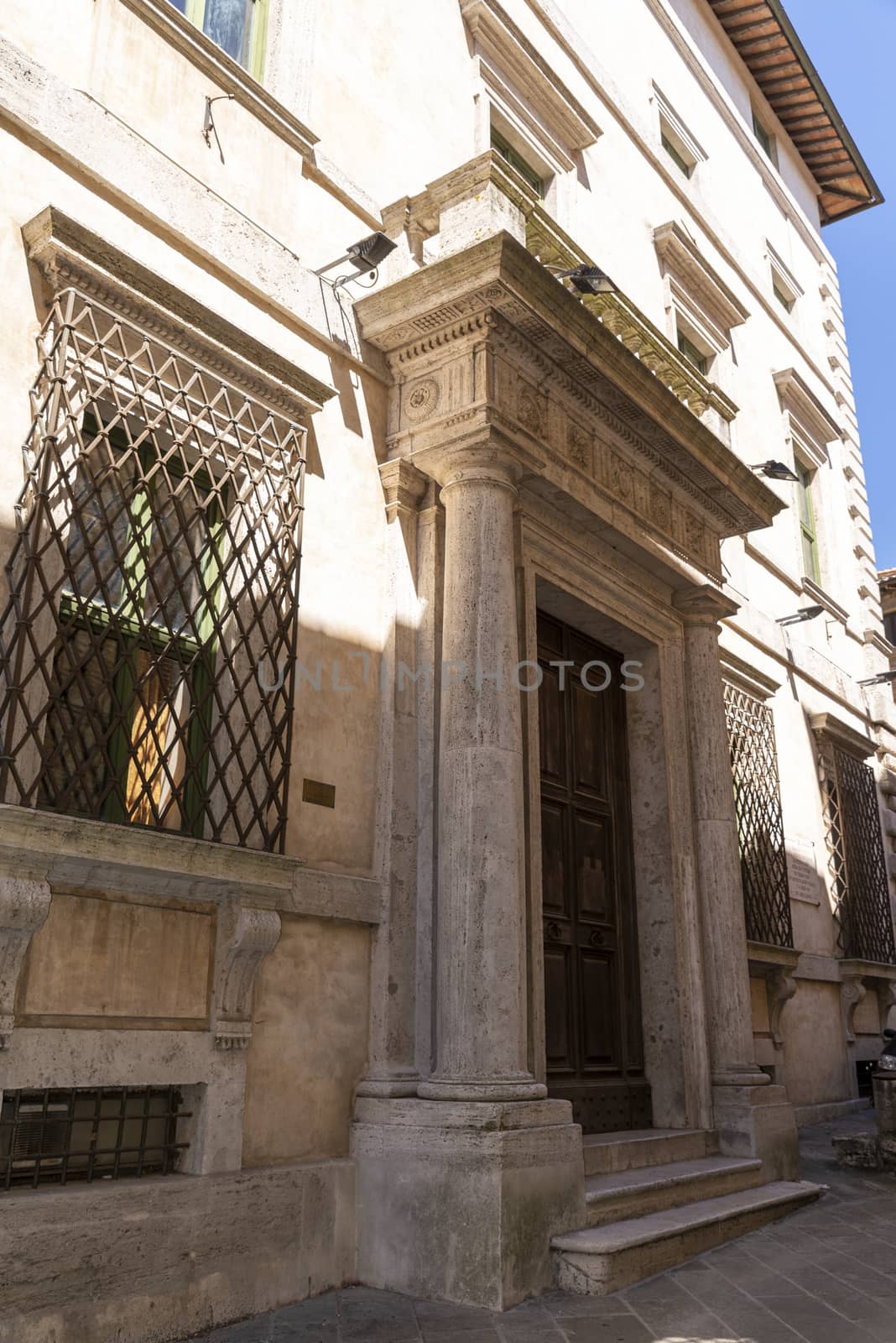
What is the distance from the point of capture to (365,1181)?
5.24 metres

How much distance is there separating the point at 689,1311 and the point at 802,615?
26.0 feet

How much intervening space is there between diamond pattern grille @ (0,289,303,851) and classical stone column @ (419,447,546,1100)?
33.1 inches

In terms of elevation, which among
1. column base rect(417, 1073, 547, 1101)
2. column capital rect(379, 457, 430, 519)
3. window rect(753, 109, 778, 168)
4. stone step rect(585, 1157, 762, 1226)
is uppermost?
window rect(753, 109, 778, 168)

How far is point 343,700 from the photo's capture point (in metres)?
5.89

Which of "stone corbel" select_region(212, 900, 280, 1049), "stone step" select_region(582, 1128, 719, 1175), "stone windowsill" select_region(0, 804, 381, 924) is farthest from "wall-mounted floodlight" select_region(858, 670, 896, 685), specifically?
"stone corbel" select_region(212, 900, 280, 1049)

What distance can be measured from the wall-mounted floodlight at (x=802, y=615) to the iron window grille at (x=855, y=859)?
1291 millimetres

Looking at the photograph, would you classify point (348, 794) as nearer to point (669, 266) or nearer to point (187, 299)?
point (187, 299)

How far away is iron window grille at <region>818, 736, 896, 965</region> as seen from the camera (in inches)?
453

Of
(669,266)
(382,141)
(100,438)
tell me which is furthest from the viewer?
(669,266)

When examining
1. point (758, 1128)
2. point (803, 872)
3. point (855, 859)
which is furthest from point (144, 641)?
point (855, 859)

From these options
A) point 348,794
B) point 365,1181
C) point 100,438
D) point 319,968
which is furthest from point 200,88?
point 365,1181

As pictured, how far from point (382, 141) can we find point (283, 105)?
1.04 meters

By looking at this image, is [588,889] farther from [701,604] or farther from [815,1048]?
[815,1048]

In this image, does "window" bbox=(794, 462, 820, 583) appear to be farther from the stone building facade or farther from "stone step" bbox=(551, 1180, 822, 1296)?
"stone step" bbox=(551, 1180, 822, 1296)
